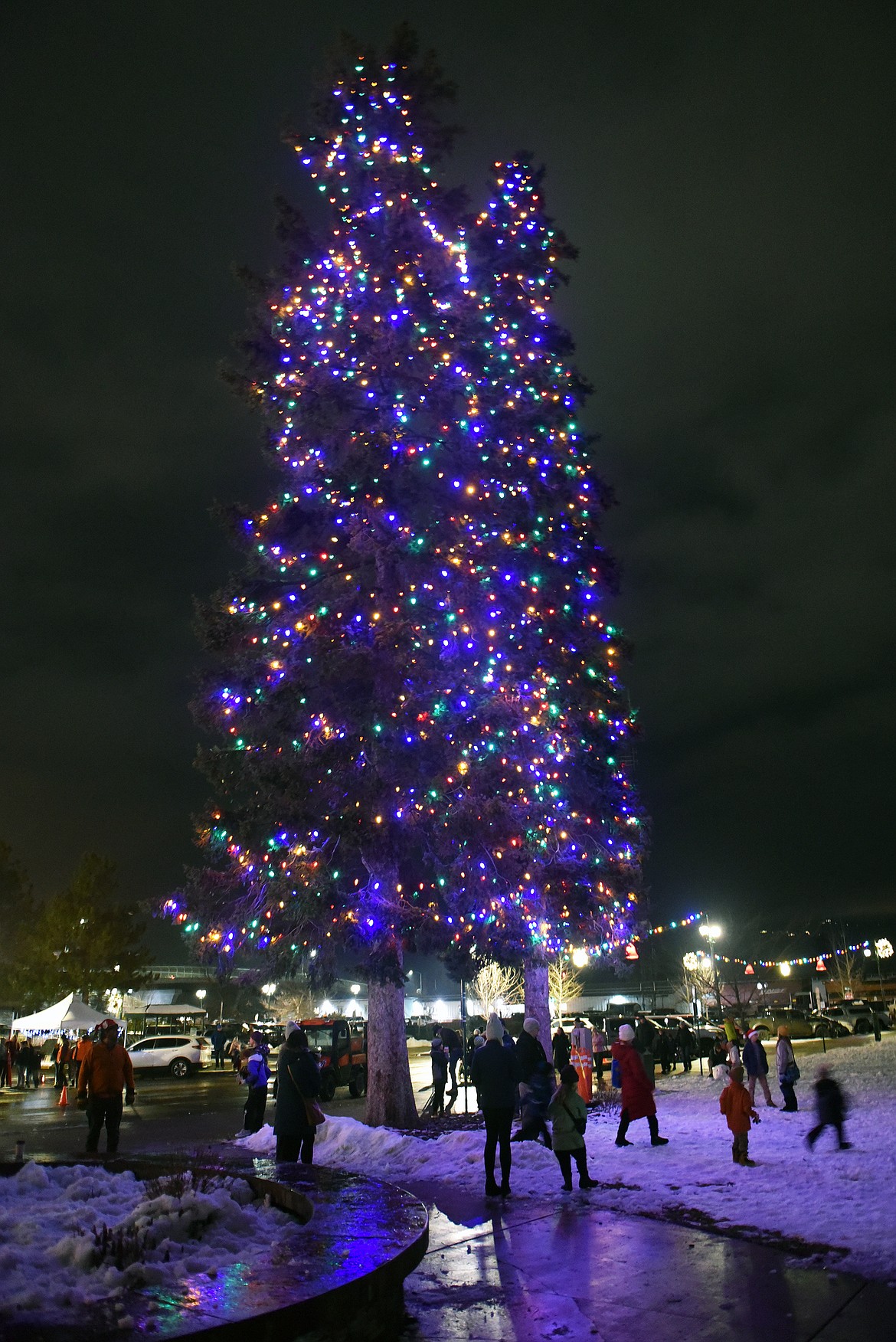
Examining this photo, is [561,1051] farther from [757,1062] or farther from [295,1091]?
[295,1091]

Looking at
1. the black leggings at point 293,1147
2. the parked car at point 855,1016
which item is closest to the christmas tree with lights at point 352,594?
the black leggings at point 293,1147

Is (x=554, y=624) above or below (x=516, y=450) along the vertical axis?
below

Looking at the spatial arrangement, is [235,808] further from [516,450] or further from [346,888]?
[516,450]

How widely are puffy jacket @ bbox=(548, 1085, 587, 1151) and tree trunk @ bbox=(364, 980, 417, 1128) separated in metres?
6.51

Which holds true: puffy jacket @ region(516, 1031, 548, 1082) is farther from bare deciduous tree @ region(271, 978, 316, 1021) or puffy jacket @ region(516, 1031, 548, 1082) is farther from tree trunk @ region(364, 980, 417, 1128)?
bare deciduous tree @ region(271, 978, 316, 1021)

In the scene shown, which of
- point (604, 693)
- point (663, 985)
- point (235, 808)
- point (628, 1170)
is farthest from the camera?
point (663, 985)

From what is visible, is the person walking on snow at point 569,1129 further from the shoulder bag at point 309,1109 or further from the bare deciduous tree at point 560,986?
the bare deciduous tree at point 560,986

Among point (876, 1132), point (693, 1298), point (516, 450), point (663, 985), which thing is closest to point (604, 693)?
point (516, 450)

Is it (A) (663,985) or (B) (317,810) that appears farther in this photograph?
(A) (663,985)

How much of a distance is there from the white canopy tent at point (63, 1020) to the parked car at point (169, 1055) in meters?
2.13

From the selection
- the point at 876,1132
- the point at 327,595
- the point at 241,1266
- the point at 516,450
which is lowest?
the point at 876,1132

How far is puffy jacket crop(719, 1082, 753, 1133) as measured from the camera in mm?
10188

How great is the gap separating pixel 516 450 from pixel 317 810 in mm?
9224

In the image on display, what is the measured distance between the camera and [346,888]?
1641 centimetres
